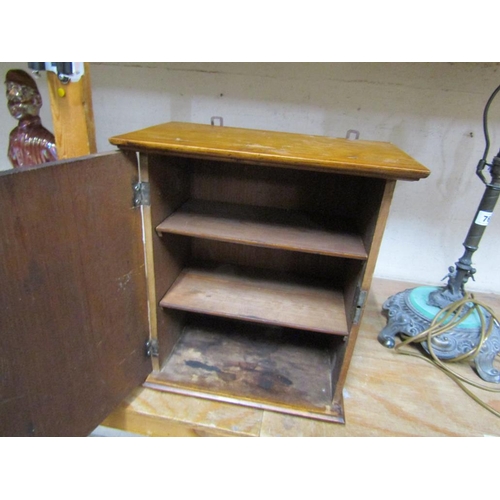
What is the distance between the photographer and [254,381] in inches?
39.3

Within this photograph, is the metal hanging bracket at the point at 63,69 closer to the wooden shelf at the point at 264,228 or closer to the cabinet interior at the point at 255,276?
the cabinet interior at the point at 255,276

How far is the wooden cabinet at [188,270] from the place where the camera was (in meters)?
0.55

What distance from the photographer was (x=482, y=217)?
100cm

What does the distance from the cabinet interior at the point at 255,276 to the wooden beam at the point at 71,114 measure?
32cm

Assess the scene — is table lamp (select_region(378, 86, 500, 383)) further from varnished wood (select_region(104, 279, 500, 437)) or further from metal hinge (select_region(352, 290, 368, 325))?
metal hinge (select_region(352, 290, 368, 325))

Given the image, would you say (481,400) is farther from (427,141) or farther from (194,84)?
(194,84)

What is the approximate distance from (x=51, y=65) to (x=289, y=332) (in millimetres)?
1118

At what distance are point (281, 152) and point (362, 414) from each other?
0.76 meters

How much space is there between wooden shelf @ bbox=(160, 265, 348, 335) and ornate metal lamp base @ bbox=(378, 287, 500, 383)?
263mm

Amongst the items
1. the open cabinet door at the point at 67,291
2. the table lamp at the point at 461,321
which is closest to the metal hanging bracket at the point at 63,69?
the open cabinet door at the point at 67,291

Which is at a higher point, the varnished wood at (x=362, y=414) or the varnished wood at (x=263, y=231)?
the varnished wood at (x=263, y=231)

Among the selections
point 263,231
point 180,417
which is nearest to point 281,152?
point 263,231

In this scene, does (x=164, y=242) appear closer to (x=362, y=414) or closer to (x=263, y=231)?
(x=263, y=231)

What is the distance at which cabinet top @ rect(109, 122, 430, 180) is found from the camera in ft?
2.19
